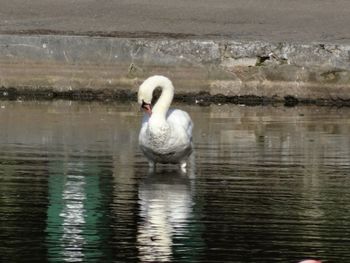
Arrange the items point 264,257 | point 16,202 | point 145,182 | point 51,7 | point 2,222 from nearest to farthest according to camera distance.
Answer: point 264,257
point 2,222
point 16,202
point 145,182
point 51,7

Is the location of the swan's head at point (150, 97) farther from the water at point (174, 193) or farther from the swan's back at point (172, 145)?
the water at point (174, 193)

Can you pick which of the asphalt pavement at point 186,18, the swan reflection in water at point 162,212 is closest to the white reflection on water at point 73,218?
the swan reflection in water at point 162,212

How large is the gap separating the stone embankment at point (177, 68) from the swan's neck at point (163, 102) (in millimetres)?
6763

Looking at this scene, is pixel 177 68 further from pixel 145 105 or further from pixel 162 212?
pixel 162 212

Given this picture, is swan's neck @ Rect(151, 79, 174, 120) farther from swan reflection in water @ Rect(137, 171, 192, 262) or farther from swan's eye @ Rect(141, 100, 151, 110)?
swan reflection in water @ Rect(137, 171, 192, 262)

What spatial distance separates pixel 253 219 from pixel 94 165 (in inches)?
123

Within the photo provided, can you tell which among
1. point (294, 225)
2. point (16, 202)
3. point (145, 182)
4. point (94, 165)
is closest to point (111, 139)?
point (94, 165)

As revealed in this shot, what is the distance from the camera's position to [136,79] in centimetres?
2062

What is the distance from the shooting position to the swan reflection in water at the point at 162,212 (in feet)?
29.9

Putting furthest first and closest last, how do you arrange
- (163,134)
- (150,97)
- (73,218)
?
(150,97) < (163,134) < (73,218)

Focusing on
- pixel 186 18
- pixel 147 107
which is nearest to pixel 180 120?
pixel 147 107

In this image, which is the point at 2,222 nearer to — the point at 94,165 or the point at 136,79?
the point at 94,165

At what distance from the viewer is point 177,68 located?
68.6ft

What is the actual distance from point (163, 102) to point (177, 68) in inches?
303
